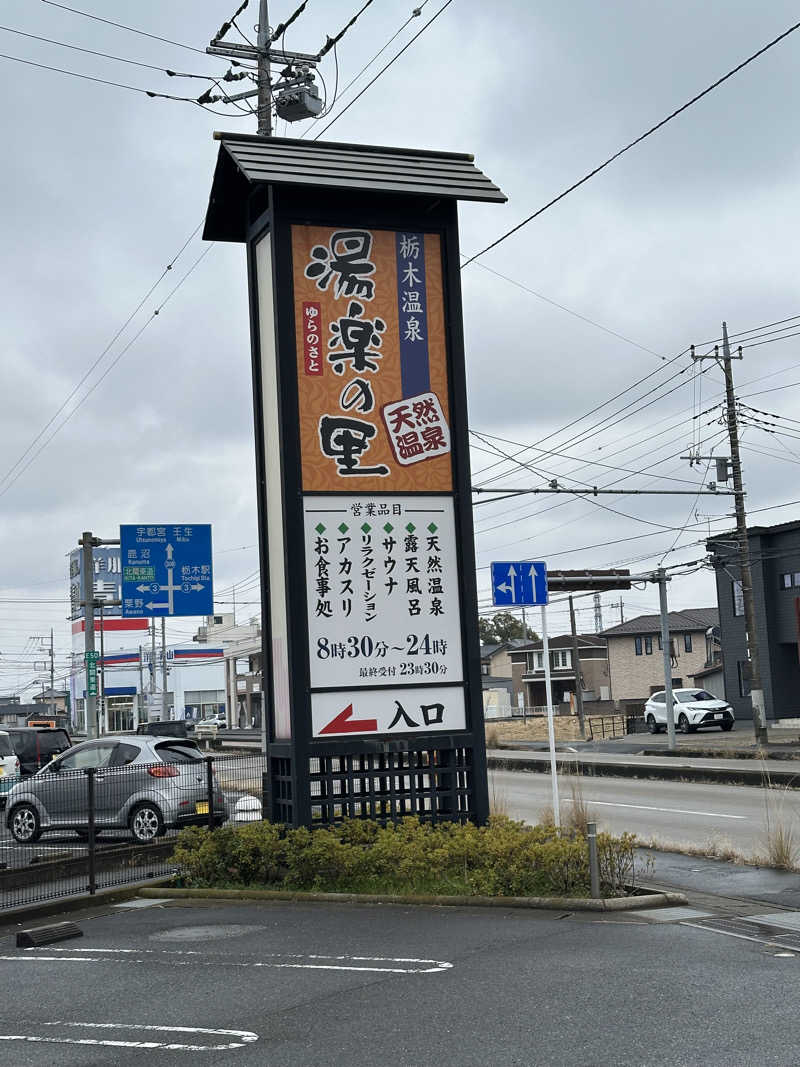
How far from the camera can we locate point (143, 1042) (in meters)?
6.86

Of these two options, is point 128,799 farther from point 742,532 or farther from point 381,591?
point 742,532

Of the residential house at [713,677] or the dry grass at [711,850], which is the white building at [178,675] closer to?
the residential house at [713,677]

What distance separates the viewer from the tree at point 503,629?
125 metres

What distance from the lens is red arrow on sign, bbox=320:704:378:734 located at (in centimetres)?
1288

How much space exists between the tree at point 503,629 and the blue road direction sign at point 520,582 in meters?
108

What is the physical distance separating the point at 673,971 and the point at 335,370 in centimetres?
768

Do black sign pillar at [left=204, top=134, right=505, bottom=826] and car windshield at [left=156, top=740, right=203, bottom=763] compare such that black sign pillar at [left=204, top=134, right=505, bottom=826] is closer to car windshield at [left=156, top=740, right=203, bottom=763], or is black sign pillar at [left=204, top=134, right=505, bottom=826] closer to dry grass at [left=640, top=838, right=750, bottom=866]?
dry grass at [left=640, top=838, right=750, bottom=866]

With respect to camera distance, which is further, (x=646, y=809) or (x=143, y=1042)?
(x=646, y=809)

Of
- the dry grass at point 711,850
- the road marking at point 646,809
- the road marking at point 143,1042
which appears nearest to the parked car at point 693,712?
the road marking at point 646,809

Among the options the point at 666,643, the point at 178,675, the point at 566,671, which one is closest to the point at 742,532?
the point at 666,643

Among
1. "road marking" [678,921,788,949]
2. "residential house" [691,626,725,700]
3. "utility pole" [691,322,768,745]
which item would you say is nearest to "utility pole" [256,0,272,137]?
"road marking" [678,921,788,949]

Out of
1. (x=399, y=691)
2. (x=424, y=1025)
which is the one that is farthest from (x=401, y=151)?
(x=424, y=1025)

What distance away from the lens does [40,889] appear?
13.4m

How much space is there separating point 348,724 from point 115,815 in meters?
5.95
